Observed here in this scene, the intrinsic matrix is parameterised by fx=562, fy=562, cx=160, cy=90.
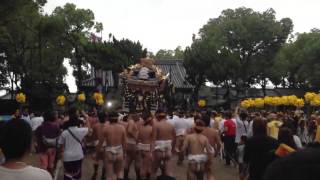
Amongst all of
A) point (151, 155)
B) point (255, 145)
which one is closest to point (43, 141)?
point (151, 155)

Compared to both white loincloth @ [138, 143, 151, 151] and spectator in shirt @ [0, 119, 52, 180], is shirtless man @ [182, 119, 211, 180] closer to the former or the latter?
white loincloth @ [138, 143, 151, 151]

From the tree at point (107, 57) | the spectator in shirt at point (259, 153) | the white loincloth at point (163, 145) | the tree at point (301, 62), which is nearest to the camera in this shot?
the spectator in shirt at point (259, 153)

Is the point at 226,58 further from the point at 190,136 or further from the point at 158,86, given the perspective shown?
the point at 190,136

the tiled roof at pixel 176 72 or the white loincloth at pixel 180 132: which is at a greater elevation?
the tiled roof at pixel 176 72

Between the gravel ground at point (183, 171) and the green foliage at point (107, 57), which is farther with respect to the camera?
the green foliage at point (107, 57)

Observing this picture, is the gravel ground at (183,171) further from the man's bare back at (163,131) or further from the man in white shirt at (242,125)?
the man's bare back at (163,131)

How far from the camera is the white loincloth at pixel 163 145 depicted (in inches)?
521

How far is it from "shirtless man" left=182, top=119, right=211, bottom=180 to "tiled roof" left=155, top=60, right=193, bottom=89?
41.3 meters

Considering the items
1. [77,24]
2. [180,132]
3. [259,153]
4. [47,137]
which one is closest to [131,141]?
[47,137]

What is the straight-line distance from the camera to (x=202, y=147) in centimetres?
1142

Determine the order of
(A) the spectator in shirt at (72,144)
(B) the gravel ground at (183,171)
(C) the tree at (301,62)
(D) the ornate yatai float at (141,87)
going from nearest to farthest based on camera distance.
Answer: (A) the spectator in shirt at (72,144) → (B) the gravel ground at (183,171) → (D) the ornate yatai float at (141,87) → (C) the tree at (301,62)

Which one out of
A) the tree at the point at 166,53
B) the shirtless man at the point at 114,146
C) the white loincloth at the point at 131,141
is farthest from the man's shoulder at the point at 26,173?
the tree at the point at 166,53

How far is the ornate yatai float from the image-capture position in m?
36.2

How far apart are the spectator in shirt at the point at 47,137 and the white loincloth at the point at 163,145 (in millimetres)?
2340
